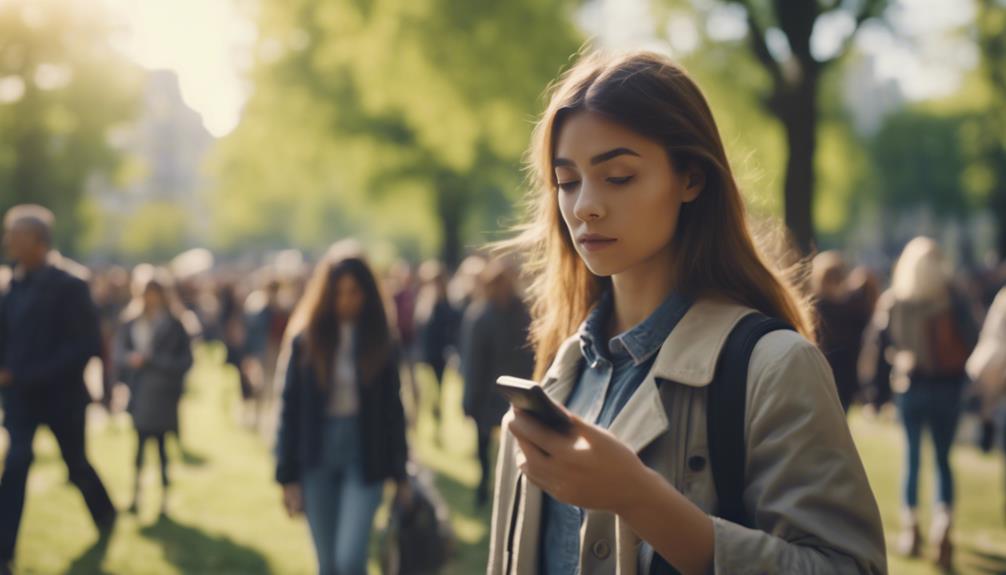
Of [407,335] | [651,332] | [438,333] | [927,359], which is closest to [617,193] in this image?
[651,332]

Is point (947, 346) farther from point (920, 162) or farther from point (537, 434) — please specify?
point (920, 162)

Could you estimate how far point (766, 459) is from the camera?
1.61 meters

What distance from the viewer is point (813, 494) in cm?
157

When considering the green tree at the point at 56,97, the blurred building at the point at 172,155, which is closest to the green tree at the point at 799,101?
the green tree at the point at 56,97

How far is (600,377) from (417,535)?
12.9ft

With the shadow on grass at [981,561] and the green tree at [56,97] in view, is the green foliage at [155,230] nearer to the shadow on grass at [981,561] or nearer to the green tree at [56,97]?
the green tree at [56,97]

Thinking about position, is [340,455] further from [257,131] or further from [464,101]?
[257,131]

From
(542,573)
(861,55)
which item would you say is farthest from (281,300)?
(861,55)

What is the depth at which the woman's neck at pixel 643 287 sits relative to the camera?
6.46 feet

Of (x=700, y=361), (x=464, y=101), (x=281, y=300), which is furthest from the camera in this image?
(x=464, y=101)

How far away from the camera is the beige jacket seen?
5.12 ft

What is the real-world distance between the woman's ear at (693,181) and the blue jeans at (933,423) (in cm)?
612

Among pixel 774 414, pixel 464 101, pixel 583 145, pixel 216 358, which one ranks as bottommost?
pixel 216 358

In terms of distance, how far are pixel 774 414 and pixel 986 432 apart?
6.27 meters
